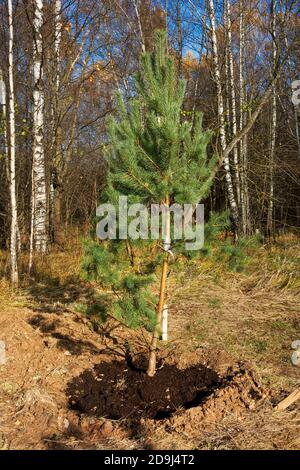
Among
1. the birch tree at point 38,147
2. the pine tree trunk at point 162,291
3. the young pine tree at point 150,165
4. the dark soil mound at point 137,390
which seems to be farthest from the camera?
the birch tree at point 38,147

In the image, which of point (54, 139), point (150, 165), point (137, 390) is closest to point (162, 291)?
point (137, 390)

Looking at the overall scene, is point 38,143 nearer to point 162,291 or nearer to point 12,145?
point 12,145

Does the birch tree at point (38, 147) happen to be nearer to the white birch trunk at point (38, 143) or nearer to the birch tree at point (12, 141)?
the white birch trunk at point (38, 143)

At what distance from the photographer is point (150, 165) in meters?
3.12

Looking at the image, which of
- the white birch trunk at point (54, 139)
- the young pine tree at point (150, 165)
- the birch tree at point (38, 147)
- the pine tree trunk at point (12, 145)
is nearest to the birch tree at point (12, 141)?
the pine tree trunk at point (12, 145)

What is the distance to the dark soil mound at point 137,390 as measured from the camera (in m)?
3.10

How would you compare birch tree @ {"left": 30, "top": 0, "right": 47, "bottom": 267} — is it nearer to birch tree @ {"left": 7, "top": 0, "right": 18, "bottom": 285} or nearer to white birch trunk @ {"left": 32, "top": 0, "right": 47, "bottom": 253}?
white birch trunk @ {"left": 32, "top": 0, "right": 47, "bottom": 253}

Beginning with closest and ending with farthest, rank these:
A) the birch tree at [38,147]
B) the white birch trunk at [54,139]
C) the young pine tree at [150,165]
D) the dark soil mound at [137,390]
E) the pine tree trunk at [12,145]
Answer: the young pine tree at [150,165], the dark soil mound at [137,390], the pine tree trunk at [12,145], the birch tree at [38,147], the white birch trunk at [54,139]

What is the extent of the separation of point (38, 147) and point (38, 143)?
0.24 feet

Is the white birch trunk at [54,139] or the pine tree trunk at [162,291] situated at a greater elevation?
the white birch trunk at [54,139]

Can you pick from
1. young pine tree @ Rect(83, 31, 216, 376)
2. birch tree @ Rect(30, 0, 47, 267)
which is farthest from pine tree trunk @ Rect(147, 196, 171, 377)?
birch tree @ Rect(30, 0, 47, 267)

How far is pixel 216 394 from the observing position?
309 centimetres

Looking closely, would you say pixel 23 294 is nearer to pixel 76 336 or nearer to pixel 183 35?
pixel 76 336

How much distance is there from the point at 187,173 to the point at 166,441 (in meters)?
1.82
